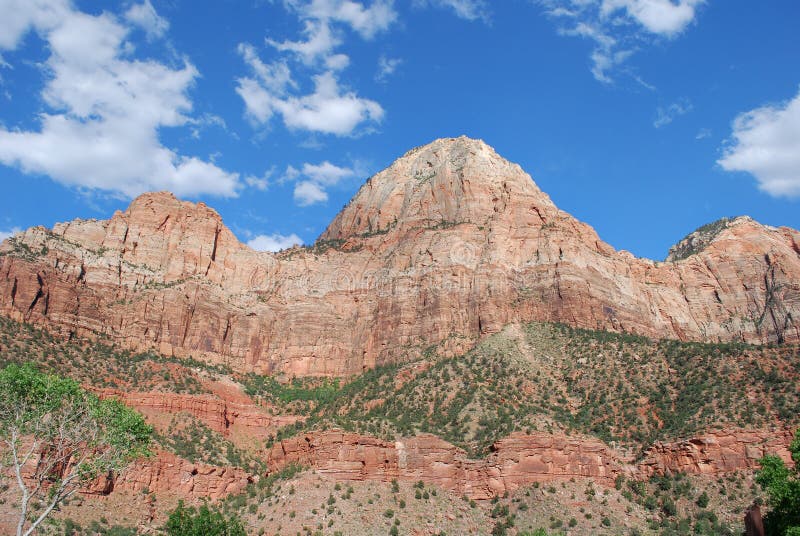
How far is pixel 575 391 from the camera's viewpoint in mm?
77125

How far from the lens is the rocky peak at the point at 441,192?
356ft

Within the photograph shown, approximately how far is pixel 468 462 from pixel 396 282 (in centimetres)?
3895

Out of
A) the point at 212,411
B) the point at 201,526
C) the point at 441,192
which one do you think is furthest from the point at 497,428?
the point at 441,192

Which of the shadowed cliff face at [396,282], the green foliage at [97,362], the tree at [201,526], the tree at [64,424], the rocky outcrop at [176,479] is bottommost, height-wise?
the tree at [201,526]

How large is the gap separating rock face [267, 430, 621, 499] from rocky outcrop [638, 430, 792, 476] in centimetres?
404

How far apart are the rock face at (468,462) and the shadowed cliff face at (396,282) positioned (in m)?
22.7

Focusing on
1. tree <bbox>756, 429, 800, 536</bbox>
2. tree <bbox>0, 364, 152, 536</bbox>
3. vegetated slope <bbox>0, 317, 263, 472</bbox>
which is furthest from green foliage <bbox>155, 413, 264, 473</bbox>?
tree <bbox>756, 429, 800, 536</bbox>

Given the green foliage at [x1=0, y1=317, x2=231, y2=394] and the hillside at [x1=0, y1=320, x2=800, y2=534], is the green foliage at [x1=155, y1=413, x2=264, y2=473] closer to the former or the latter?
the hillside at [x1=0, y1=320, x2=800, y2=534]

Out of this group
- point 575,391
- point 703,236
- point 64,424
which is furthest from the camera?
point 703,236

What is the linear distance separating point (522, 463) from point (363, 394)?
81.5 feet

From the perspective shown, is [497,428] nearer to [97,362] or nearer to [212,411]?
[212,411]

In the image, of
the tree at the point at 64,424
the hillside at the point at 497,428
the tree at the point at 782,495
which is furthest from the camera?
the hillside at the point at 497,428

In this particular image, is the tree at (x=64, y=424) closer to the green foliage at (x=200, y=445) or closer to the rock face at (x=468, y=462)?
the rock face at (x=468, y=462)

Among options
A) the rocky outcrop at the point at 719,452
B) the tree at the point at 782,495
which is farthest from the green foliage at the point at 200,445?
the tree at the point at 782,495
